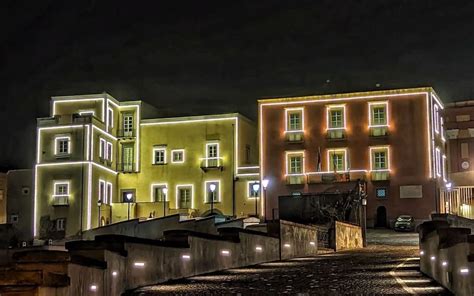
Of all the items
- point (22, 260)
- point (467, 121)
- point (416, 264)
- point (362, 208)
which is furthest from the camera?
point (467, 121)

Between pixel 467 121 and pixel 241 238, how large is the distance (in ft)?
199

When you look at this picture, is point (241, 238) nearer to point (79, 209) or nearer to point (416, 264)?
point (416, 264)

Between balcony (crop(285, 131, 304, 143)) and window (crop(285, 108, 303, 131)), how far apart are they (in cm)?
27

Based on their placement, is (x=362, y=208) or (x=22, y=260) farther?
(x=362, y=208)

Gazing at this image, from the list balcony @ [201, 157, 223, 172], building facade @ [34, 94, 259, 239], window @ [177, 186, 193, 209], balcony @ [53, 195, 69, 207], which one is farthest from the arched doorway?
balcony @ [53, 195, 69, 207]

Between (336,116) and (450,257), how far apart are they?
47.3 meters

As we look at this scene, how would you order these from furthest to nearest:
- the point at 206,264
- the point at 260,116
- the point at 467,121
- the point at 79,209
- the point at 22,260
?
the point at 467,121 → the point at 260,116 → the point at 79,209 → the point at 206,264 → the point at 22,260

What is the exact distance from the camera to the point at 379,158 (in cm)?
5934

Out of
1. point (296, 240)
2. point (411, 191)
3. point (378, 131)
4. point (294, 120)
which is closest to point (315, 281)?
point (296, 240)

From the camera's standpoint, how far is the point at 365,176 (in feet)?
192

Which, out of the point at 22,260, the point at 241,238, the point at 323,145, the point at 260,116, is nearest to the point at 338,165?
the point at 323,145

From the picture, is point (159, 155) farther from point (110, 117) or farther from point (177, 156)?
point (110, 117)

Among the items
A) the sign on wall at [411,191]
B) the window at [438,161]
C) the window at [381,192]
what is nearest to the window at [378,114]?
the window at [438,161]

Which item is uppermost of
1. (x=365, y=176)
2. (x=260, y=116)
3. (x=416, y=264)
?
(x=260, y=116)
